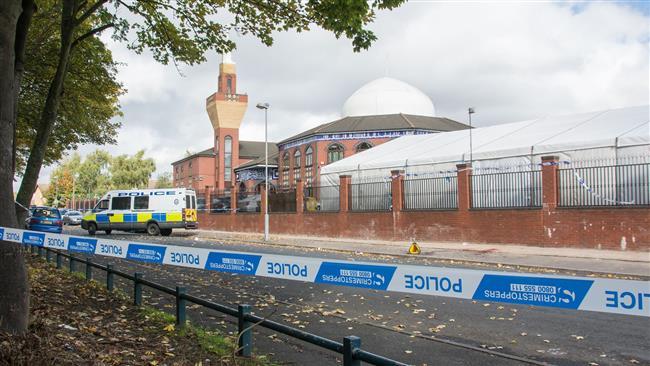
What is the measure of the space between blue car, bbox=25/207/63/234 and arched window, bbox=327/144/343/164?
2868 centimetres

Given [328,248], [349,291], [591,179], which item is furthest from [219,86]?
[349,291]

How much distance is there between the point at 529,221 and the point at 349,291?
10.9 meters

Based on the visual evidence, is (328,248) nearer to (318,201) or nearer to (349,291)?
(318,201)

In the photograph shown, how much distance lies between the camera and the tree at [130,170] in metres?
74.2

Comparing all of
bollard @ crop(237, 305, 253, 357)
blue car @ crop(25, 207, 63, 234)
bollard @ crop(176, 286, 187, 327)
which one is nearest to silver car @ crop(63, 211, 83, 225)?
blue car @ crop(25, 207, 63, 234)

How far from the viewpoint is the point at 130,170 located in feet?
245

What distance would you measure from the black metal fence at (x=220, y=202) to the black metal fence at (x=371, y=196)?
12875mm

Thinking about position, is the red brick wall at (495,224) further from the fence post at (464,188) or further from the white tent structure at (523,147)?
the white tent structure at (523,147)

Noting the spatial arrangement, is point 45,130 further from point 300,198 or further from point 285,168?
point 285,168

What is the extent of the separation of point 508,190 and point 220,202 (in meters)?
23.1

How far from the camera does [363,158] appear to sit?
97.5 ft

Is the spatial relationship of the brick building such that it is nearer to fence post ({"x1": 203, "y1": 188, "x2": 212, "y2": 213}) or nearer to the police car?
fence post ({"x1": 203, "y1": 188, "x2": 212, "y2": 213})

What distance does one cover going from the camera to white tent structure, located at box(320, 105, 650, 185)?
59.0 ft

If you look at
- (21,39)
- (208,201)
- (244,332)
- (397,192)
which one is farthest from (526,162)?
(208,201)
